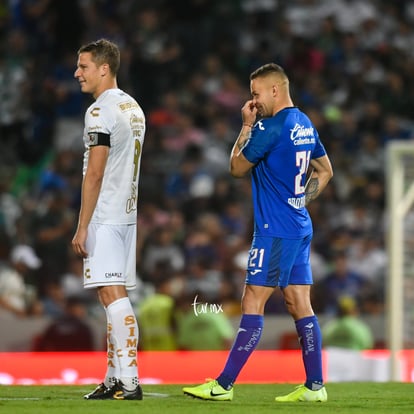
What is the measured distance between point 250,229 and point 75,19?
17.7 feet

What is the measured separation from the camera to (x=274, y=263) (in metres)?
7.62

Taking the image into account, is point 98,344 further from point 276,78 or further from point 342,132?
point 276,78

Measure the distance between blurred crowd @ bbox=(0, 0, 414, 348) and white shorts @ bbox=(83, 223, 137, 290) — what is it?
20.7 feet

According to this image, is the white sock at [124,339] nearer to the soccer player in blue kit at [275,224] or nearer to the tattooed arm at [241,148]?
the soccer player in blue kit at [275,224]

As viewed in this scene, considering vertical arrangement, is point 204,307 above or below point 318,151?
below

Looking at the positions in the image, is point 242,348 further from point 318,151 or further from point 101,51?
point 101,51

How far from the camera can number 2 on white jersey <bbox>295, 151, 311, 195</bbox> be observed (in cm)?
770

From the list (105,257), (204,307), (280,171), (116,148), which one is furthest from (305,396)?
(204,307)

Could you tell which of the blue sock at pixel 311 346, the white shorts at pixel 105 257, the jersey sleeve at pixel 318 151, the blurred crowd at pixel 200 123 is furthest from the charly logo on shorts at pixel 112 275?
the blurred crowd at pixel 200 123

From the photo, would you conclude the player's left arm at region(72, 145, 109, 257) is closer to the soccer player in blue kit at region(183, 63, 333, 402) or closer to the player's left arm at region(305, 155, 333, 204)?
the soccer player in blue kit at region(183, 63, 333, 402)

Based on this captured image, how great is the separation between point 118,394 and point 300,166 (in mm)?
1788

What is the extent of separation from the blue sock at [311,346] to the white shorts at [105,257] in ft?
3.72

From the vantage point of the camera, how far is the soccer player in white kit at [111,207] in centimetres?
748

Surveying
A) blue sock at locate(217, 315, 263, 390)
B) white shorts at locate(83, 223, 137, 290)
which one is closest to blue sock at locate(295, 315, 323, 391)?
blue sock at locate(217, 315, 263, 390)
